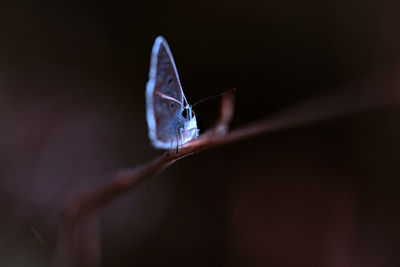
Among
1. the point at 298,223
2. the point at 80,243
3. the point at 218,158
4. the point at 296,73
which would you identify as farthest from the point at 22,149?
the point at 296,73

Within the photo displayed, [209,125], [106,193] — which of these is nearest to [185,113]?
[106,193]

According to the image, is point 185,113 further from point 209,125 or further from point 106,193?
point 209,125

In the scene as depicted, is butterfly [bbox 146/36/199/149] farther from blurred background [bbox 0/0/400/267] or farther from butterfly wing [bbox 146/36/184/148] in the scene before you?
blurred background [bbox 0/0/400/267]

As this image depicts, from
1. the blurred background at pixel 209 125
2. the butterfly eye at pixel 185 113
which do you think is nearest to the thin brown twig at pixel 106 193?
the butterfly eye at pixel 185 113

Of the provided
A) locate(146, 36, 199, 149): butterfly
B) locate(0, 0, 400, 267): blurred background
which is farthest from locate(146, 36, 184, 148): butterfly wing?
locate(0, 0, 400, 267): blurred background

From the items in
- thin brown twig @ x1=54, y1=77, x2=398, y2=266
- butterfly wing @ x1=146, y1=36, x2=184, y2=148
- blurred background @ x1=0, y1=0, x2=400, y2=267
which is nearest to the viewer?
thin brown twig @ x1=54, y1=77, x2=398, y2=266
